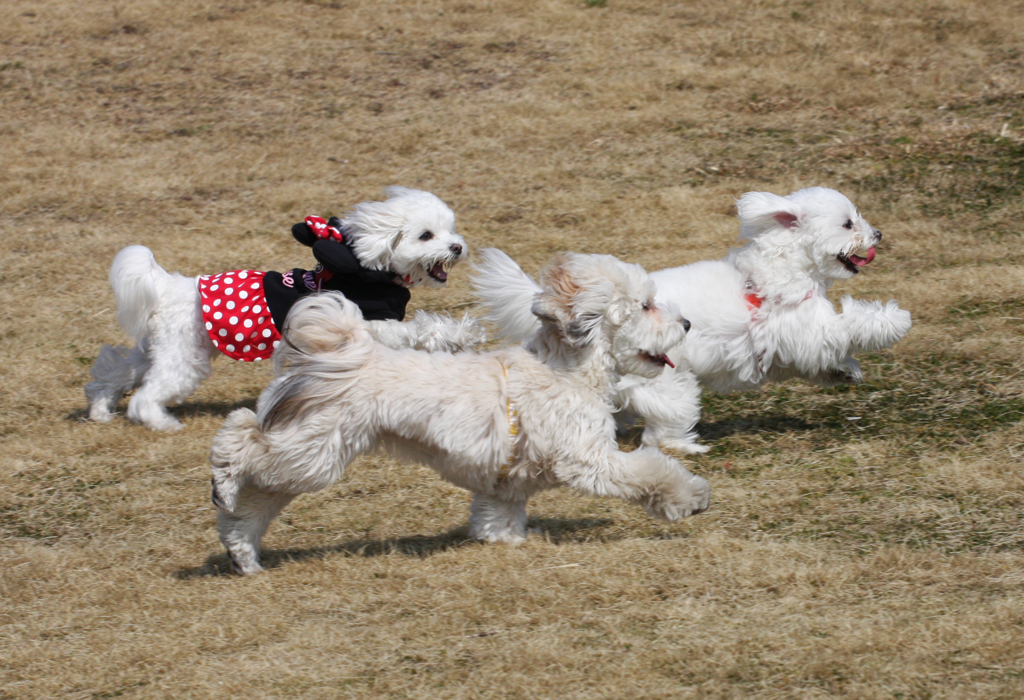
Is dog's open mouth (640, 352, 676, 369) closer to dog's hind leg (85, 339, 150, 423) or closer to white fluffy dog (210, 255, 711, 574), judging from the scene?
white fluffy dog (210, 255, 711, 574)

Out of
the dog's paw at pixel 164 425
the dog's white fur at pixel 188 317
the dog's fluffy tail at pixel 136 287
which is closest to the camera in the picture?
the dog's white fur at pixel 188 317

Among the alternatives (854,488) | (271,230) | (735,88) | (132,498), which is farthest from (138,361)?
(735,88)

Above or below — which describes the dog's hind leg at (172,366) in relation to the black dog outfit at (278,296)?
below

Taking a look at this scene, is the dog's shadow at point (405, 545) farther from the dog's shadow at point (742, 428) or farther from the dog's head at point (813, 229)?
the dog's head at point (813, 229)

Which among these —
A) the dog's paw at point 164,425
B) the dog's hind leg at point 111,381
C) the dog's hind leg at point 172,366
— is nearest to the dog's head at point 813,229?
the dog's hind leg at point 172,366

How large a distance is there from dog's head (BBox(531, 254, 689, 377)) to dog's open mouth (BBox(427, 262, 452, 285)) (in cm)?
177

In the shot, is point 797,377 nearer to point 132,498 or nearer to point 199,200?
point 132,498

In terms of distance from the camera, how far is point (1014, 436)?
5.49m

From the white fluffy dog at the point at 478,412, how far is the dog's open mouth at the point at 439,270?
1.70m

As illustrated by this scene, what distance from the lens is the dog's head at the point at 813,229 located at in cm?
580

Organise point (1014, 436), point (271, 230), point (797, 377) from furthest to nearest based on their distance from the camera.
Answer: point (271, 230) → point (797, 377) → point (1014, 436)

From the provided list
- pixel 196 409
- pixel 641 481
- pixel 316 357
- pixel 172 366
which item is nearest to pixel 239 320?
pixel 172 366

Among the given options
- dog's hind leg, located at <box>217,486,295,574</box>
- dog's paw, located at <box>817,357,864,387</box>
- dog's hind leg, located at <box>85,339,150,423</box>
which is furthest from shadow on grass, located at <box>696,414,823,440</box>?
dog's hind leg, located at <box>85,339,150,423</box>

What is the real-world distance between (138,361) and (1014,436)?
5.28 metres
